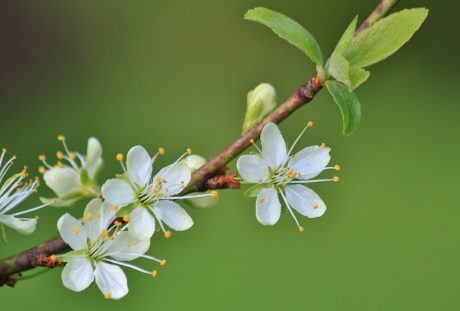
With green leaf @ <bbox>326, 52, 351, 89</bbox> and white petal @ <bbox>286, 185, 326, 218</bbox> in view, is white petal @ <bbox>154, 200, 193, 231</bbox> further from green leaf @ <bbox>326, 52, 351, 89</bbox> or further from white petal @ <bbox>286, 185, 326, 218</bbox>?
green leaf @ <bbox>326, 52, 351, 89</bbox>

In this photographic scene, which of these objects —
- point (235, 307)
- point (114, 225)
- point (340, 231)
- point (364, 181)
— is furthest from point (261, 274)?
point (114, 225)

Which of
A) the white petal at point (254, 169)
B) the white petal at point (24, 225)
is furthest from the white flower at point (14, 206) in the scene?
the white petal at point (254, 169)

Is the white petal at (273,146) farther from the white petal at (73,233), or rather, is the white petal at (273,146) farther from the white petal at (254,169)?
the white petal at (73,233)

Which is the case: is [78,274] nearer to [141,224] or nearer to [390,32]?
[141,224]

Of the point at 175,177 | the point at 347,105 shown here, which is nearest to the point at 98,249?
the point at 175,177

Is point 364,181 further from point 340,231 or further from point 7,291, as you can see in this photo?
point 7,291

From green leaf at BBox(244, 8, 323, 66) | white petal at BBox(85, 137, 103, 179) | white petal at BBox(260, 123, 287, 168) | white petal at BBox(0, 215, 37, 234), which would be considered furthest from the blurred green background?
Answer: green leaf at BBox(244, 8, 323, 66)
